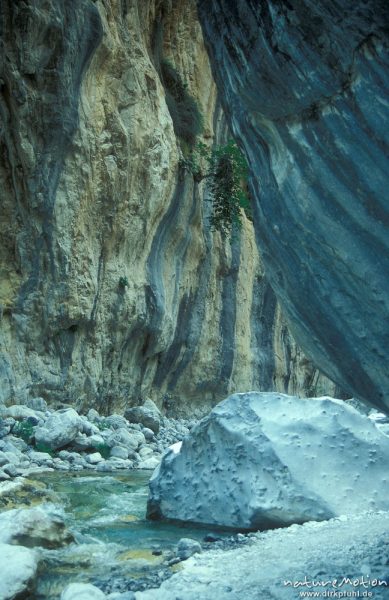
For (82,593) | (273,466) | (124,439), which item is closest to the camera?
(82,593)

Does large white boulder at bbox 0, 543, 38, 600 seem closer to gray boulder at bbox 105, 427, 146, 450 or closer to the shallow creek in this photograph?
the shallow creek

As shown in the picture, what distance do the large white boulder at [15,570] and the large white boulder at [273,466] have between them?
6.42ft

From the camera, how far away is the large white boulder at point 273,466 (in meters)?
4.59

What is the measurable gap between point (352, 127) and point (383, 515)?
2904 millimetres

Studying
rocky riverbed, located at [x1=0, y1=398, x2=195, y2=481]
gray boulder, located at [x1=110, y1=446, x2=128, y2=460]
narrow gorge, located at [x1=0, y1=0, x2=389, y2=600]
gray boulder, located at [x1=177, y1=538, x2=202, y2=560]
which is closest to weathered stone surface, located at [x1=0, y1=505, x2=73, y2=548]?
narrow gorge, located at [x1=0, y1=0, x2=389, y2=600]

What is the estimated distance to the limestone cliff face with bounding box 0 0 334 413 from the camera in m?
9.95

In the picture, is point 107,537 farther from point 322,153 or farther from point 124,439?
point 124,439

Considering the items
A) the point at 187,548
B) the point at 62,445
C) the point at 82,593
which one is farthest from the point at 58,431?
the point at 82,593

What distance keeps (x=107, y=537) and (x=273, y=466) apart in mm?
1414

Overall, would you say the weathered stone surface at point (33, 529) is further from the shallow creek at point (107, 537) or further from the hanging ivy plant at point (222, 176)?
the hanging ivy plant at point (222, 176)

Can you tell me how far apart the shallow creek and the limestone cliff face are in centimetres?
372

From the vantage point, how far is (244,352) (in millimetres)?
17438

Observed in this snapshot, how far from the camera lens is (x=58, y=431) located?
301 inches

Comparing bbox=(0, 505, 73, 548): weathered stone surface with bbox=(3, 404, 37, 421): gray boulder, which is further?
bbox=(3, 404, 37, 421): gray boulder
